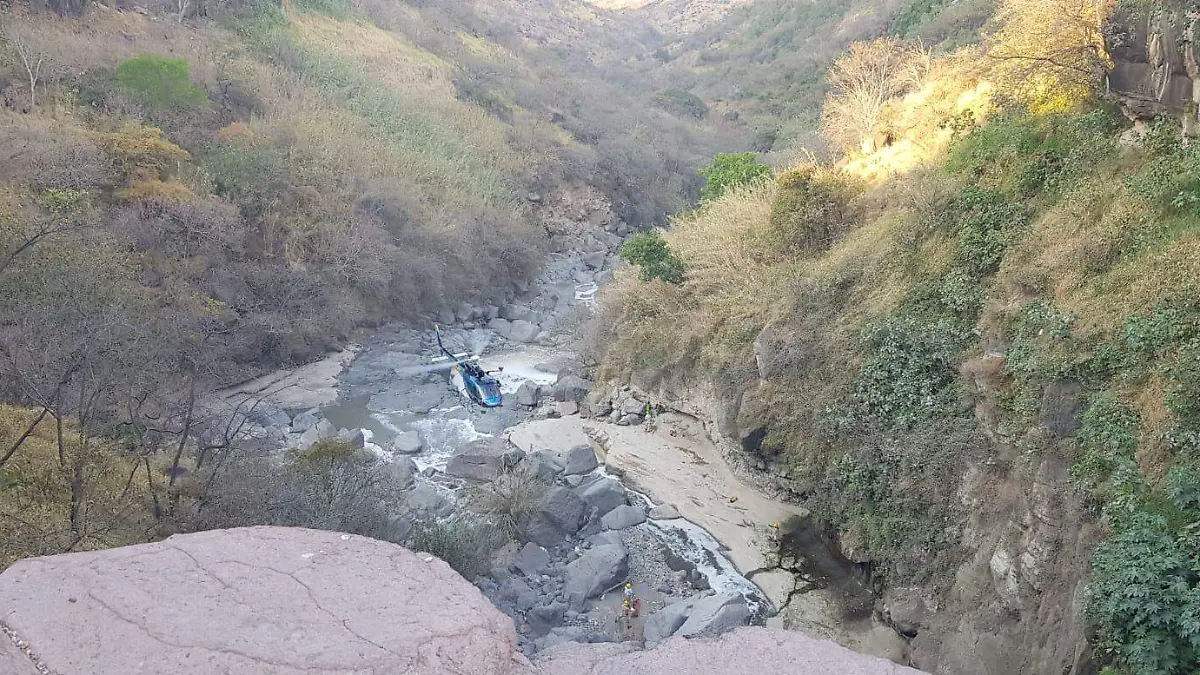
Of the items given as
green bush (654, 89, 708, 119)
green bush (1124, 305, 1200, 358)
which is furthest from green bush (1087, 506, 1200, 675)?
green bush (654, 89, 708, 119)

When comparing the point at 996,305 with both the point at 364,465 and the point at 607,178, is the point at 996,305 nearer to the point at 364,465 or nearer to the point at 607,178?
the point at 364,465

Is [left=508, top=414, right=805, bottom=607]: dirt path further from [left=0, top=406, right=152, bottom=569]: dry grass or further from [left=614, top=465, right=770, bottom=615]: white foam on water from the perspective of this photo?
[left=0, top=406, right=152, bottom=569]: dry grass

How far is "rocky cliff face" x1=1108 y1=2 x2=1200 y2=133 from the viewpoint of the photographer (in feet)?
33.6

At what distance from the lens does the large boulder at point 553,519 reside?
13.2 meters

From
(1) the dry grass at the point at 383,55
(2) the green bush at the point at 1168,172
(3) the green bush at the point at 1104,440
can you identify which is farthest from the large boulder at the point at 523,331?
(1) the dry grass at the point at 383,55

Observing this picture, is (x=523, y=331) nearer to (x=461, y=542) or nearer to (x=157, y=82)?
(x=157, y=82)

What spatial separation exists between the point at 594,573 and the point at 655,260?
353 inches

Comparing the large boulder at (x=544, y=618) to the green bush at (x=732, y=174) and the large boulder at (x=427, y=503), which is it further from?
the green bush at (x=732, y=174)

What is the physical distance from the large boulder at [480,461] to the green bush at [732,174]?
32.2 feet

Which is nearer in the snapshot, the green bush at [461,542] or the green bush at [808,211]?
the green bush at [461,542]

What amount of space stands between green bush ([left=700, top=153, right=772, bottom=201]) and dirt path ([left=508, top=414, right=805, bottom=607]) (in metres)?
7.66

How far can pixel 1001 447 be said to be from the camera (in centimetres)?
971

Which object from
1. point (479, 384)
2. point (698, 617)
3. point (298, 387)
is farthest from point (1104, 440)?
point (298, 387)

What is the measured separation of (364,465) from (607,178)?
3315 centimetres
